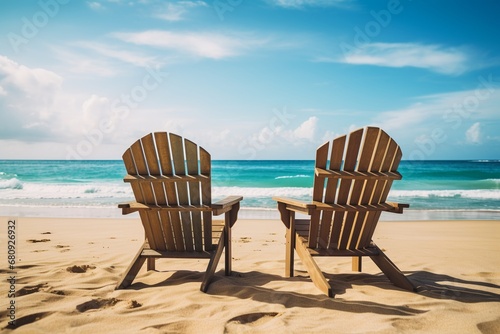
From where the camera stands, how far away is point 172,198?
3281 mm

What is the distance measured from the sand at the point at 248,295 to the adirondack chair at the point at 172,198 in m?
0.31

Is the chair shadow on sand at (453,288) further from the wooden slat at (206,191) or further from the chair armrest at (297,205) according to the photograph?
the wooden slat at (206,191)

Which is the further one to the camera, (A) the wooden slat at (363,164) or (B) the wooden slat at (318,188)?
(A) the wooden slat at (363,164)

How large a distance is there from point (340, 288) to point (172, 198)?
1.77 meters

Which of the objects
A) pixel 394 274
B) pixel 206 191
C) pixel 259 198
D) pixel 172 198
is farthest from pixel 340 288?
pixel 259 198

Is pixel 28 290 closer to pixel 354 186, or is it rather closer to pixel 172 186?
pixel 172 186

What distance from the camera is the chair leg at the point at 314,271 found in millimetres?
3061

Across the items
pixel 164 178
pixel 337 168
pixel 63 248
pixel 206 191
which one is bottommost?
pixel 63 248

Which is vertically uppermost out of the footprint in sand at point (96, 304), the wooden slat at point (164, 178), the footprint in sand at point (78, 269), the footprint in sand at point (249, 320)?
the wooden slat at point (164, 178)

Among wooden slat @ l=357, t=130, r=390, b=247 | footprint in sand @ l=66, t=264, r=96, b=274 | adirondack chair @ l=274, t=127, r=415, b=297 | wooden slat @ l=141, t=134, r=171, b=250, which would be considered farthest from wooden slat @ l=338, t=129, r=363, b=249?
footprint in sand @ l=66, t=264, r=96, b=274

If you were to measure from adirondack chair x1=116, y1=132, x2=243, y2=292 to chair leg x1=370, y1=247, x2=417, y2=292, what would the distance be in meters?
1.58

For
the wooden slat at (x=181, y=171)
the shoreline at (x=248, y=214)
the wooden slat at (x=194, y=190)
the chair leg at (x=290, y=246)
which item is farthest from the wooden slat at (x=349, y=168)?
the shoreline at (x=248, y=214)

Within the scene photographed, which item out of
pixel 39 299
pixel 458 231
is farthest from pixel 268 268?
pixel 458 231

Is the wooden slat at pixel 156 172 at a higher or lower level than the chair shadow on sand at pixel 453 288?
higher
